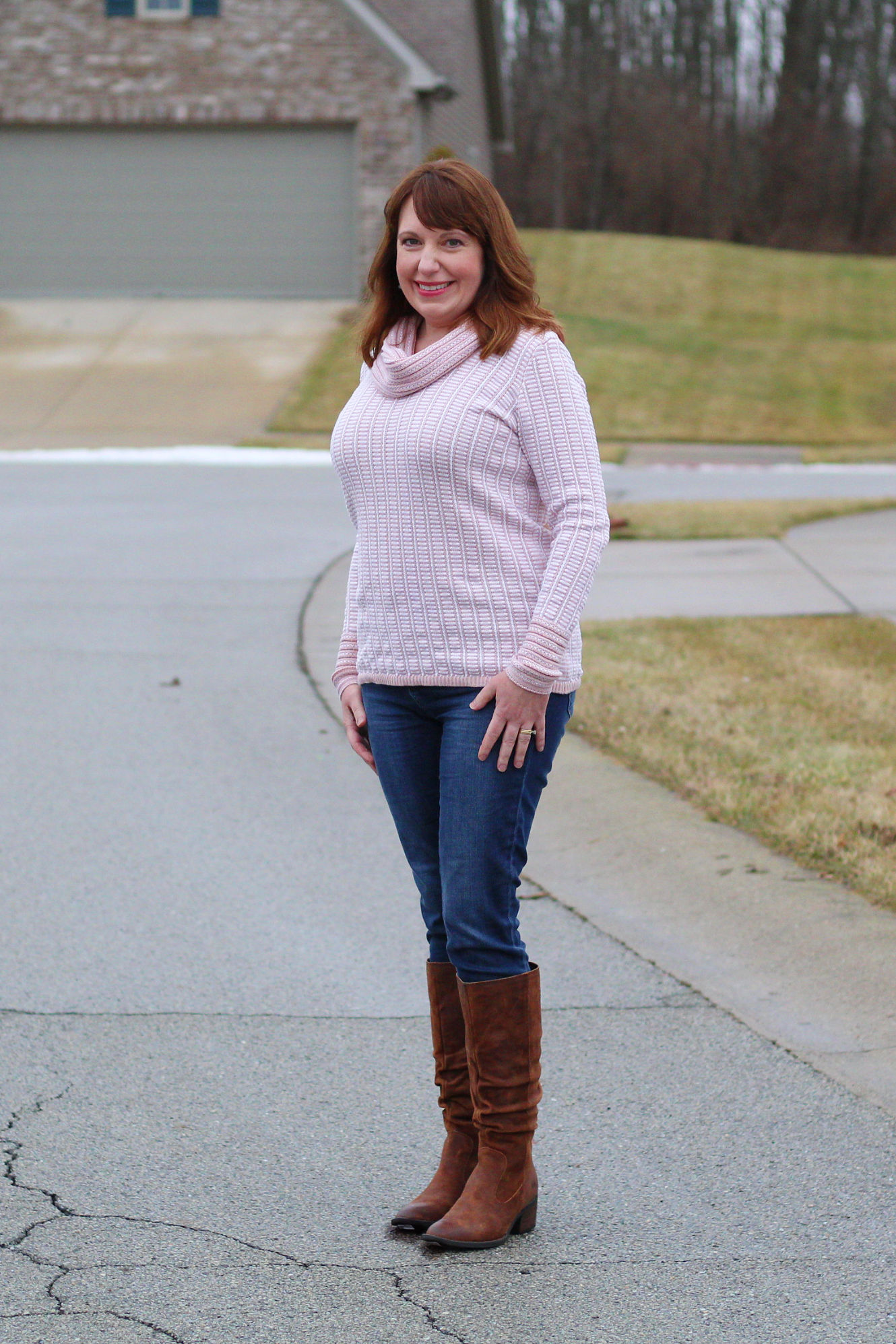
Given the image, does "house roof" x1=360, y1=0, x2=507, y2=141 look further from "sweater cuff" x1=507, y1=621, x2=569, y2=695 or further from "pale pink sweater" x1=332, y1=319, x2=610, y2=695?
"sweater cuff" x1=507, y1=621, x2=569, y2=695

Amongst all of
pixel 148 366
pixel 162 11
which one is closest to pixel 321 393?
pixel 148 366

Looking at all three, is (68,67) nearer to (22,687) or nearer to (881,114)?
(22,687)

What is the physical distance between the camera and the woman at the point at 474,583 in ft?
9.10

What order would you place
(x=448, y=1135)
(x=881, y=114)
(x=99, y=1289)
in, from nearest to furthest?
(x=99, y=1289) → (x=448, y=1135) → (x=881, y=114)

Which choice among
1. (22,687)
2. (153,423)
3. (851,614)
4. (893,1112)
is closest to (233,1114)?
(893,1112)

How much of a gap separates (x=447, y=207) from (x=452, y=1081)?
1.69 m

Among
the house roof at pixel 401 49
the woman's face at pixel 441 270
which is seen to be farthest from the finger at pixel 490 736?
the house roof at pixel 401 49

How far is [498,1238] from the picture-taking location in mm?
2916

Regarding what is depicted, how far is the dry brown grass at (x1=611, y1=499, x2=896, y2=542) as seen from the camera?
37.1 feet

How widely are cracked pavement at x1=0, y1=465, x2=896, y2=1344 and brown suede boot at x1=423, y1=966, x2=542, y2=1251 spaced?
69 millimetres

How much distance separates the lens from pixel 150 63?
2439 centimetres

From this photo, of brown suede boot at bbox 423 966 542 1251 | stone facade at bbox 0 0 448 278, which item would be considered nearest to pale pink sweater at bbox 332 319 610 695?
brown suede boot at bbox 423 966 542 1251

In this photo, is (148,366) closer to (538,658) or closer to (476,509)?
(476,509)

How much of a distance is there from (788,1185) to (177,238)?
23.7 metres
